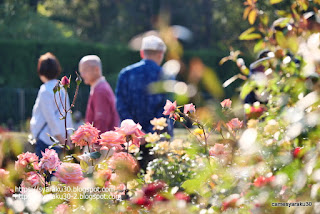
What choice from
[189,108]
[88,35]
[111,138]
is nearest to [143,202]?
[111,138]

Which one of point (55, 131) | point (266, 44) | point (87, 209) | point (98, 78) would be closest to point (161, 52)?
point (98, 78)

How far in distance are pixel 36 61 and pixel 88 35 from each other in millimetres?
9421

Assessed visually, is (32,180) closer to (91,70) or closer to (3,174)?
(3,174)

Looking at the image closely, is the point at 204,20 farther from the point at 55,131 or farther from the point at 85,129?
the point at 85,129

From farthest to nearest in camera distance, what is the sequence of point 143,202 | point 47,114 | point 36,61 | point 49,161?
point 36,61 < point 47,114 < point 49,161 < point 143,202

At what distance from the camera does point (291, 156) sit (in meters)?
1.59

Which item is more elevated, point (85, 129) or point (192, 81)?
point (85, 129)

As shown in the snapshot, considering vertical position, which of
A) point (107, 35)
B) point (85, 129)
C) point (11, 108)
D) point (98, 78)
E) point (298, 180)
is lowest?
point (298, 180)

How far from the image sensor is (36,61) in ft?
56.1

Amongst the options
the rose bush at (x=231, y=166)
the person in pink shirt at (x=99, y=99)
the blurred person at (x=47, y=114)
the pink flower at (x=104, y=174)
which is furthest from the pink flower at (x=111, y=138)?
the person in pink shirt at (x=99, y=99)

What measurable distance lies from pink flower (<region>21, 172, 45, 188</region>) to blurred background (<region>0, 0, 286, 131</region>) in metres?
5.20

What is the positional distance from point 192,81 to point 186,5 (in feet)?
80.1

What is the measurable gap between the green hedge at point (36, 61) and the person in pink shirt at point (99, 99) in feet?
36.3

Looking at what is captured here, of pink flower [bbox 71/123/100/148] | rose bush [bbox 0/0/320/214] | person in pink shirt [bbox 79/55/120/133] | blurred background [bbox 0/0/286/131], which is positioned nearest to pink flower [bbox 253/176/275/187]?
rose bush [bbox 0/0/320/214]
